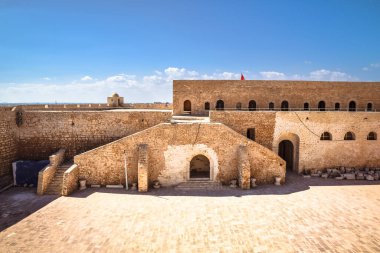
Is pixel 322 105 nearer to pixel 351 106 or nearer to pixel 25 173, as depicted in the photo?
pixel 351 106

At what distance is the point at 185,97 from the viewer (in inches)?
864

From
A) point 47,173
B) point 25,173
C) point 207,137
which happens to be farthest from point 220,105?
point 25,173

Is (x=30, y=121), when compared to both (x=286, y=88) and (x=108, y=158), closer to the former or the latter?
(x=108, y=158)

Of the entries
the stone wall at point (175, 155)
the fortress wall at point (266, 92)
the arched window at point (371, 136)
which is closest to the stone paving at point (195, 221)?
the stone wall at point (175, 155)

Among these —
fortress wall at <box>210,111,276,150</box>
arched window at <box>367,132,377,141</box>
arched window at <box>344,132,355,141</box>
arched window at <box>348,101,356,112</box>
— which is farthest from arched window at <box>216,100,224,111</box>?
arched window at <box>348,101,356,112</box>

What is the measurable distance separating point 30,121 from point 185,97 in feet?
40.3

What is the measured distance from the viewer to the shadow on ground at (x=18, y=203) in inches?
436

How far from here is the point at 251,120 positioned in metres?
17.1

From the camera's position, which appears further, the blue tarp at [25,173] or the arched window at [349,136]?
the arched window at [349,136]

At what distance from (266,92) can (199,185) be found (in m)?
11.9

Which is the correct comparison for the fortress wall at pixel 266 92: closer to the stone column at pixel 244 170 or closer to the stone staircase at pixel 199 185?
the stone column at pixel 244 170

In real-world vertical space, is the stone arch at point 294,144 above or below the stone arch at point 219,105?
below

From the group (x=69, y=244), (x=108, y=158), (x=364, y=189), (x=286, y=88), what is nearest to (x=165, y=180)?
(x=108, y=158)

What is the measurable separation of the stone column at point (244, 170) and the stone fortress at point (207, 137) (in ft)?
0.19
